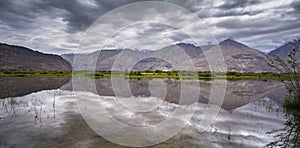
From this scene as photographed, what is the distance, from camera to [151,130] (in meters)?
8.28

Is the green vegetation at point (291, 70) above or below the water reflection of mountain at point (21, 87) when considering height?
above

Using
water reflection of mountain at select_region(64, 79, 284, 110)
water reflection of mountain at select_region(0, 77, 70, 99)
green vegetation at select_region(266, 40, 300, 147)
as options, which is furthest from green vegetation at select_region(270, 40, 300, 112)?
water reflection of mountain at select_region(0, 77, 70, 99)

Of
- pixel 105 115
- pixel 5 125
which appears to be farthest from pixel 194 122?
pixel 5 125

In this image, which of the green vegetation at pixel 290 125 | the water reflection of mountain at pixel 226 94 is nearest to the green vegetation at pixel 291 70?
the green vegetation at pixel 290 125

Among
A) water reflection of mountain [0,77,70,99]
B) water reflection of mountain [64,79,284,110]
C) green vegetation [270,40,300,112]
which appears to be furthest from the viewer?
water reflection of mountain [0,77,70,99]

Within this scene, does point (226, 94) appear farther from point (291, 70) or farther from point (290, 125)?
point (290, 125)

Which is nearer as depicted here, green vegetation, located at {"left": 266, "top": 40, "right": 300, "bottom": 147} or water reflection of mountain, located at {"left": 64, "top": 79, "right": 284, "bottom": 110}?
green vegetation, located at {"left": 266, "top": 40, "right": 300, "bottom": 147}

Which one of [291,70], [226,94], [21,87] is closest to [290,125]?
[291,70]

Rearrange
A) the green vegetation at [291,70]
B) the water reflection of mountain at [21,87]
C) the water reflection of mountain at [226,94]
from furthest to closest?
the water reflection of mountain at [21,87]
the water reflection of mountain at [226,94]
the green vegetation at [291,70]

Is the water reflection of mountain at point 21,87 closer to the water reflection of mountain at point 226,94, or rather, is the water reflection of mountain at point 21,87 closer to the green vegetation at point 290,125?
the water reflection of mountain at point 226,94

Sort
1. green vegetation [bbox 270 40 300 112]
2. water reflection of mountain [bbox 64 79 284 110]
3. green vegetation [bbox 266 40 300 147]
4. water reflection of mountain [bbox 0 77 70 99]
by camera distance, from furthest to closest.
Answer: water reflection of mountain [bbox 0 77 70 99], water reflection of mountain [bbox 64 79 284 110], green vegetation [bbox 270 40 300 112], green vegetation [bbox 266 40 300 147]

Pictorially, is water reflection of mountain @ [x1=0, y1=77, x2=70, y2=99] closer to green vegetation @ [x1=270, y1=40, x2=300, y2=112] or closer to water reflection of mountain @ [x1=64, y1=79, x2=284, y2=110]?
water reflection of mountain @ [x1=64, y1=79, x2=284, y2=110]

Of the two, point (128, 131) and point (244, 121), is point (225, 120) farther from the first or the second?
point (128, 131)

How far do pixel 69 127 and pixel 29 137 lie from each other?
5.41 ft
